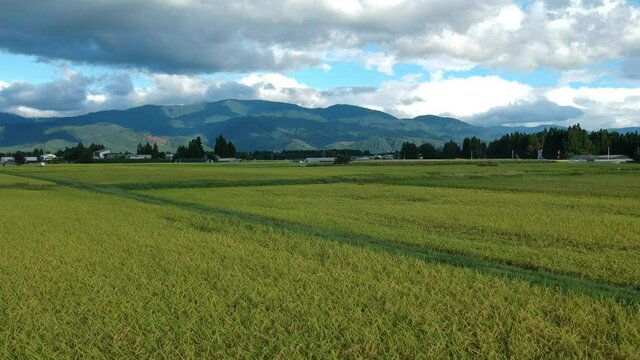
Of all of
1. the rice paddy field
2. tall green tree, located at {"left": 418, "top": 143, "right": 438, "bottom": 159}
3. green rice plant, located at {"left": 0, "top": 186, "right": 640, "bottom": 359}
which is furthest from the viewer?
tall green tree, located at {"left": 418, "top": 143, "right": 438, "bottom": 159}

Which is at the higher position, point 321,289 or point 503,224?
point 321,289

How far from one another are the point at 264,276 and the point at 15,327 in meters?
3.71

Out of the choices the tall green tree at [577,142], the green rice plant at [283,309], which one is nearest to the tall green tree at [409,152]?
the tall green tree at [577,142]

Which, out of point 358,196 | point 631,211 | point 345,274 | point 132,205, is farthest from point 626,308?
point 358,196

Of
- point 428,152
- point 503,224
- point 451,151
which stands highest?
point 451,151

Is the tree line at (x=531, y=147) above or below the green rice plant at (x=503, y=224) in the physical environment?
above

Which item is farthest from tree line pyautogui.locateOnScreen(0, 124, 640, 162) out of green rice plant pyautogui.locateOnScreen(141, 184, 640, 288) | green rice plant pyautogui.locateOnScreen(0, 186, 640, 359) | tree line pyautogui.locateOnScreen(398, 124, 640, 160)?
green rice plant pyautogui.locateOnScreen(0, 186, 640, 359)

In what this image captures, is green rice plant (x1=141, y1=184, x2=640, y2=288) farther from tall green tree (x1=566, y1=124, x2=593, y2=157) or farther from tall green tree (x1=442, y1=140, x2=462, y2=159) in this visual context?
tall green tree (x1=442, y1=140, x2=462, y2=159)

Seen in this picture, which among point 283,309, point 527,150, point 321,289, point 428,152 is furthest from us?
point 428,152

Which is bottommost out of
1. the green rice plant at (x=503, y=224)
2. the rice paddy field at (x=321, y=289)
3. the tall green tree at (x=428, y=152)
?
the green rice plant at (x=503, y=224)

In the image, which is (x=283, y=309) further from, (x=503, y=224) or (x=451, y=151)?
(x=451, y=151)

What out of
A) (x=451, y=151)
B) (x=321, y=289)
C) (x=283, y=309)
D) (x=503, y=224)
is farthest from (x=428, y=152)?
(x=283, y=309)

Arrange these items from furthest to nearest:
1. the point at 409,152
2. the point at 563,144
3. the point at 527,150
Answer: the point at 409,152 < the point at 527,150 < the point at 563,144

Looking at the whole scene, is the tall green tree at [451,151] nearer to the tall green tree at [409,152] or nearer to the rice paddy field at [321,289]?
the tall green tree at [409,152]
